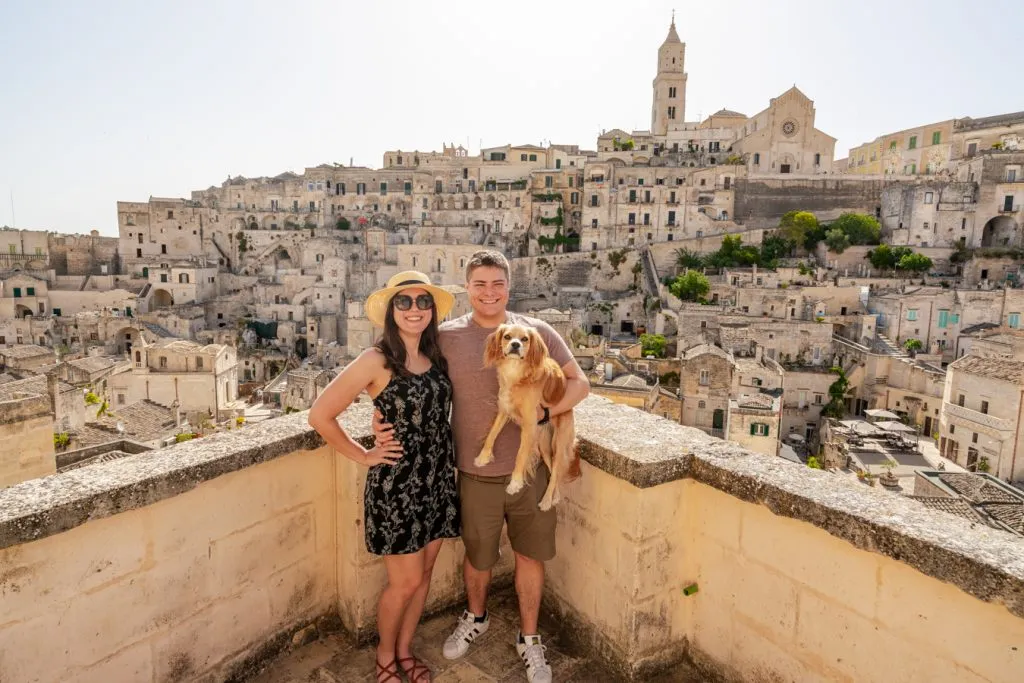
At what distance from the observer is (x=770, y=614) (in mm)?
2545

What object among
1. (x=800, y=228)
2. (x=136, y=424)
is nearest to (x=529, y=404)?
(x=136, y=424)

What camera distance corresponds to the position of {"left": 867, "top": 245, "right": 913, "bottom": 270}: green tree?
38.2 m

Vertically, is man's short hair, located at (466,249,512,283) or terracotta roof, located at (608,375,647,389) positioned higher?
man's short hair, located at (466,249,512,283)

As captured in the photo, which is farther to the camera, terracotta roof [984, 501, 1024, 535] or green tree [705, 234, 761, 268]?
green tree [705, 234, 761, 268]

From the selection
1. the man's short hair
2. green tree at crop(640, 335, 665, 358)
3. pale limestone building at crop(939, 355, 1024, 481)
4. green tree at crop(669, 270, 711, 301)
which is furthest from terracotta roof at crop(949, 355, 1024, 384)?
the man's short hair

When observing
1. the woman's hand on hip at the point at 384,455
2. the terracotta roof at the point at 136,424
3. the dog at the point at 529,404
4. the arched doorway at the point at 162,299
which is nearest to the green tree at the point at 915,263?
the terracotta roof at the point at 136,424

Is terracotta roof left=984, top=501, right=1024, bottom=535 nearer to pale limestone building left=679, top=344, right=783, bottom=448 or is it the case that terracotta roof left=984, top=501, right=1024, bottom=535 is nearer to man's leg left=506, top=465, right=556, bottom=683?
pale limestone building left=679, top=344, right=783, bottom=448

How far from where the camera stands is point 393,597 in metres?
2.82

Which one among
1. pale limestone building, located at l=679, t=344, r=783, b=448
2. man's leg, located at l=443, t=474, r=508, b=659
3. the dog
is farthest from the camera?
pale limestone building, located at l=679, t=344, r=783, b=448

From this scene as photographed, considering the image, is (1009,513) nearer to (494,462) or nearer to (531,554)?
(531,554)

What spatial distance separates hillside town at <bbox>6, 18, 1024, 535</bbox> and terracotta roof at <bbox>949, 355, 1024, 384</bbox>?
0.29ft

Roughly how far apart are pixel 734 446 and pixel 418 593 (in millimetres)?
1620

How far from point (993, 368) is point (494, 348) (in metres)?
23.8

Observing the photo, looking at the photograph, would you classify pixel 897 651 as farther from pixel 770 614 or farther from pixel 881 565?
pixel 770 614
